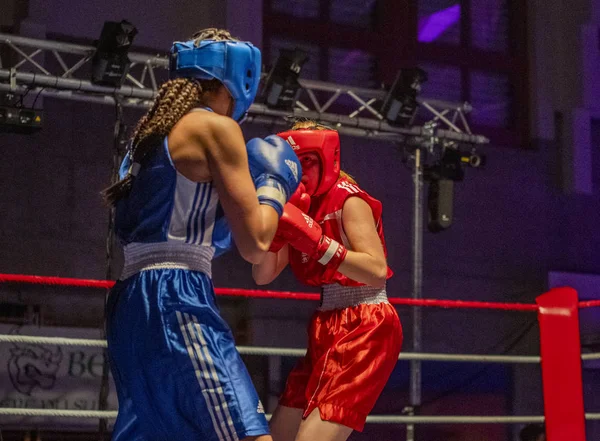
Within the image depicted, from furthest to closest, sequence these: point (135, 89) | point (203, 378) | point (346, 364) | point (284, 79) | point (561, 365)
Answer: point (284, 79)
point (135, 89)
point (561, 365)
point (346, 364)
point (203, 378)

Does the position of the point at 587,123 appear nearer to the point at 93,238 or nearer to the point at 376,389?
the point at 93,238

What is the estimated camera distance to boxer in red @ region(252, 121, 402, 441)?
216 centimetres

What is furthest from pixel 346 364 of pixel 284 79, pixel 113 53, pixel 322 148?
pixel 284 79

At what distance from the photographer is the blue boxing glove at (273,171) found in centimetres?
164

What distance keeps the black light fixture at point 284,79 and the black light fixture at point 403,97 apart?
737 mm

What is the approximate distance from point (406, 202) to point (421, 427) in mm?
1867

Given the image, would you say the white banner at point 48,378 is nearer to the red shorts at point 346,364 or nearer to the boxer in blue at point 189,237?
the red shorts at point 346,364

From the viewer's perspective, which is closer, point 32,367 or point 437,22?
point 32,367

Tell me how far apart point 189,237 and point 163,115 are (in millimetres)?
226

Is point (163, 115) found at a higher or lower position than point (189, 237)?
higher

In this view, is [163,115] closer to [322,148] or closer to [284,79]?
[322,148]

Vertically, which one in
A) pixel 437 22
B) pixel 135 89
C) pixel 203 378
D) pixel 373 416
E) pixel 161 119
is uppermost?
pixel 437 22

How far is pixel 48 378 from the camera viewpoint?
6.08m

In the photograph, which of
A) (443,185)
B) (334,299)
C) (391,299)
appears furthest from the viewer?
(443,185)
